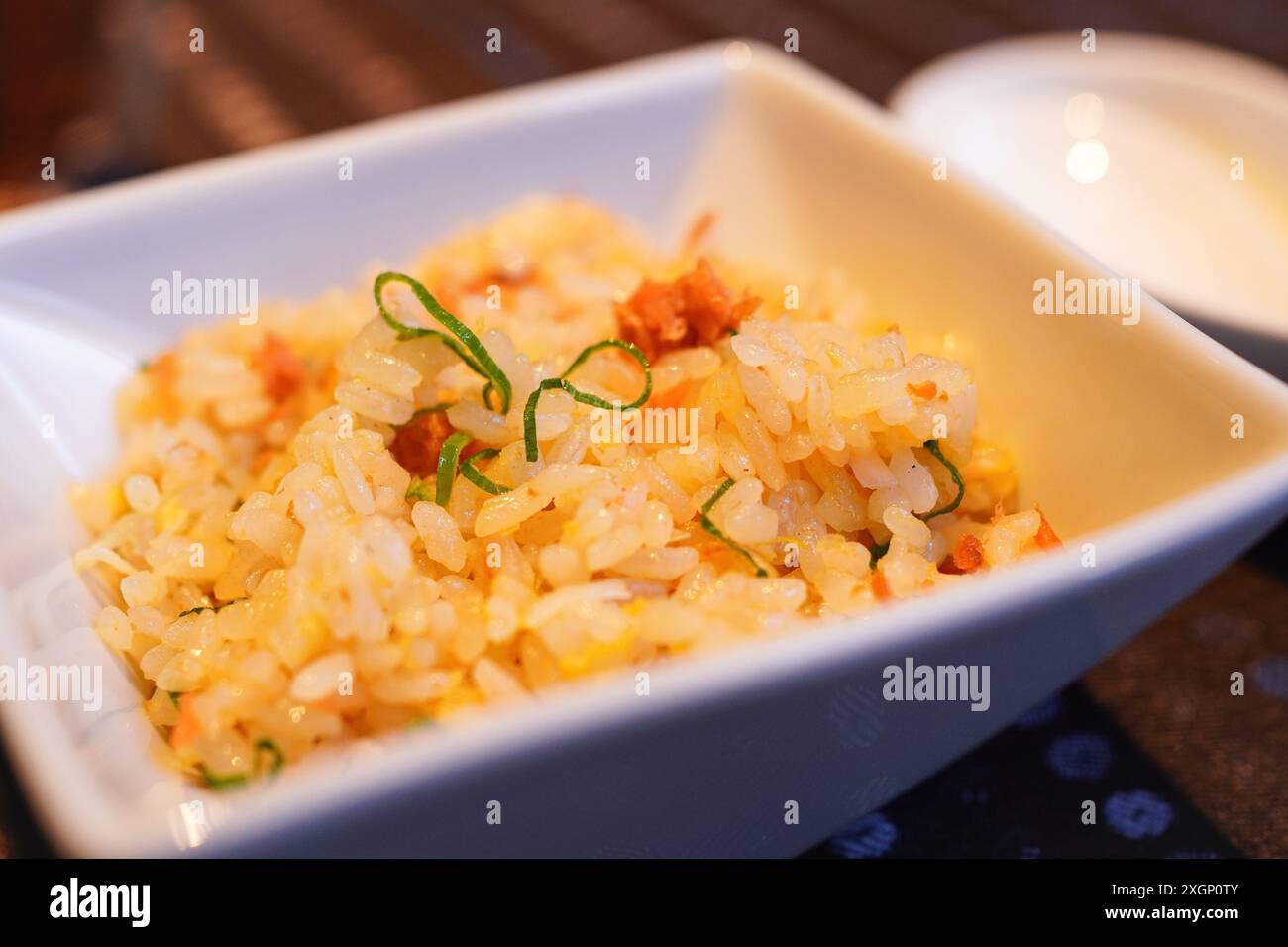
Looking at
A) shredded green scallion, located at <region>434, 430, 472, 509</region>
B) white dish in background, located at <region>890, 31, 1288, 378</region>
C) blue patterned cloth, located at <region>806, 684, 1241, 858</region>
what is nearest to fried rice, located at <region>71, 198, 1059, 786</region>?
shredded green scallion, located at <region>434, 430, 472, 509</region>

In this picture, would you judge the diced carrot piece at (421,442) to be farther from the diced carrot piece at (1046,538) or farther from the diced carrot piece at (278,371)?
the diced carrot piece at (1046,538)

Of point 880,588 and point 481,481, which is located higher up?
point 481,481

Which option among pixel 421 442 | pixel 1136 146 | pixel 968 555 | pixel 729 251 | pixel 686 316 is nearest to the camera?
pixel 968 555

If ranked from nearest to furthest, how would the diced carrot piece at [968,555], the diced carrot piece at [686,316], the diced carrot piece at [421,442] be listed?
the diced carrot piece at [968,555]
the diced carrot piece at [421,442]
the diced carrot piece at [686,316]

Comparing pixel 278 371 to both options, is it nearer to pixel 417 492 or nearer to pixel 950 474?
pixel 417 492

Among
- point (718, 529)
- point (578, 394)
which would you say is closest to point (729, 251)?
point (578, 394)

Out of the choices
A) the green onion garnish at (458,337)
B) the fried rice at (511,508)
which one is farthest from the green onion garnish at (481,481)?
the green onion garnish at (458,337)

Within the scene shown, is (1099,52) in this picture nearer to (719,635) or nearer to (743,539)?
(743,539)

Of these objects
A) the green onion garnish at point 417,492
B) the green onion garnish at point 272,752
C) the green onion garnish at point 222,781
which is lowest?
the green onion garnish at point 222,781
